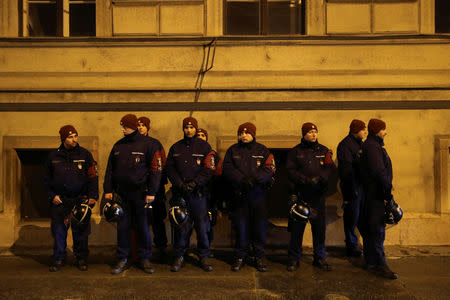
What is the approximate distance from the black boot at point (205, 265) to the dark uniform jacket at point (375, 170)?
232 centimetres

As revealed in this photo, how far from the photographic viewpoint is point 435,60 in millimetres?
6988

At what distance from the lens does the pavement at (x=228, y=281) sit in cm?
476

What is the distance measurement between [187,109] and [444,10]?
4.84 meters

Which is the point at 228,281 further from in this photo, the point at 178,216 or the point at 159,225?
the point at 159,225

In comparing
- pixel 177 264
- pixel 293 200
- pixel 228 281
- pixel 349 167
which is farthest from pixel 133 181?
pixel 349 167

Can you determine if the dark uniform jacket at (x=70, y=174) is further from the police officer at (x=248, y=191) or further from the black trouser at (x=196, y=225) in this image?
the police officer at (x=248, y=191)

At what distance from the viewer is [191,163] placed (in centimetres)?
552

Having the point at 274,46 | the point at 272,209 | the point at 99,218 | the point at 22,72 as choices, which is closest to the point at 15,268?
Result: the point at 99,218

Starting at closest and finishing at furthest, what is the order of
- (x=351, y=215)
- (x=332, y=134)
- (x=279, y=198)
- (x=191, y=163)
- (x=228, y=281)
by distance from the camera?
(x=228, y=281) → (x=191, y=163) → (x=351, y=215) → (x=332, y=134) → (x=279, y=198)

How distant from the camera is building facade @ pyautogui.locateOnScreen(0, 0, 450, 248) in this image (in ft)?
22.8

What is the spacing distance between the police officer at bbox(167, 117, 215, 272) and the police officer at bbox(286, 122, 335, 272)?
44.9 inches

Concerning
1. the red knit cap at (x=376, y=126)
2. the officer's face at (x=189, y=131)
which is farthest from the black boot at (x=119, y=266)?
the red knit cap at (x=376, y=126)

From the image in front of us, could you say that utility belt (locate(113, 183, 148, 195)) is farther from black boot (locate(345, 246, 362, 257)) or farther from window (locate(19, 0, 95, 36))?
window (locate(19, 0, 95, 36))

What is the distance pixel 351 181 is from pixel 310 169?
36.6 inches
